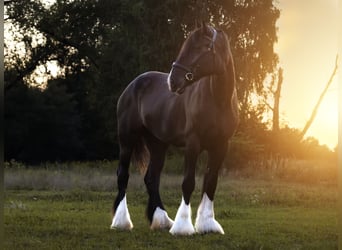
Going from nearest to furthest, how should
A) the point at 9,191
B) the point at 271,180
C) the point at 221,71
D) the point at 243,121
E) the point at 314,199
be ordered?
the point at 221,71, the point at 314,199, the point at 9,191, the point at 271,180, the point at 243,121

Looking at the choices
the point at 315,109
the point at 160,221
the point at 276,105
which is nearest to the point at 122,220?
the point at 160,221

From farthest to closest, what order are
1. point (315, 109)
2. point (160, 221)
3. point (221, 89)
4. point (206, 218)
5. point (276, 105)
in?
point (276, 105) < point (315, 109) < point (160, 221) < point (206, 218) < point (221, 89)

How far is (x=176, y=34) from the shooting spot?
23062 mm

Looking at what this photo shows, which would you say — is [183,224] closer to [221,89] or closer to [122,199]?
[122,199]

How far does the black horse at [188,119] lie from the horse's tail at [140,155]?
7cm

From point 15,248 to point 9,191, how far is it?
7879 millimetres

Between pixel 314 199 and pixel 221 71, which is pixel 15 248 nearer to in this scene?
pixel 221 71

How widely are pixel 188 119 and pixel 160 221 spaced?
1420 millimetres

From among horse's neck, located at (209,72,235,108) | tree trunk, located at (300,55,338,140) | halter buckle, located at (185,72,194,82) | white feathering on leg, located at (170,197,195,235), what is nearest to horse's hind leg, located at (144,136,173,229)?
white feathering on leg, located at (170,197,195,235)

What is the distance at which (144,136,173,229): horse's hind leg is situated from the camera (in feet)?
22.9

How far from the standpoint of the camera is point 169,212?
9.37m

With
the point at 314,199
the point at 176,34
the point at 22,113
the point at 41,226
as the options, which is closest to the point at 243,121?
the point at 176,34

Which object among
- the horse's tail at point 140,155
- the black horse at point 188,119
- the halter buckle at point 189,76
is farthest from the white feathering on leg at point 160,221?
the halter buckle at point 189,76

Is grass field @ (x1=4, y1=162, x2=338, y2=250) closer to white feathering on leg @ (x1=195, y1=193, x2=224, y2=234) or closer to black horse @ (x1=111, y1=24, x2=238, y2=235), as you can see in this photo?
white feathering on leg @ (x1=195, y1=193, x2=224, y2=234)
